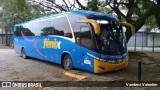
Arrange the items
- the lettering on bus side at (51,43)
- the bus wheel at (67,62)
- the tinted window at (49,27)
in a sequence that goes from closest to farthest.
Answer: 1. the bus wheel at (67,62)
2. the tinted window at (49,27)
3. the lettering on bus side at (51,43)

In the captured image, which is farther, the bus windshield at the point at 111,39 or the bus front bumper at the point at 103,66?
the bus windshield at the point at 111,39

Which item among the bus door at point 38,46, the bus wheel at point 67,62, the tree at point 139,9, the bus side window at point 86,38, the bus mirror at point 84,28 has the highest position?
the tree at point 139,9

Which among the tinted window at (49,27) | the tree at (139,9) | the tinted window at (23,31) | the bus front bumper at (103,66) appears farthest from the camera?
the tinted window at (23,31)

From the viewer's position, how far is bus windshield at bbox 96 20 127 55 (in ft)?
39.2

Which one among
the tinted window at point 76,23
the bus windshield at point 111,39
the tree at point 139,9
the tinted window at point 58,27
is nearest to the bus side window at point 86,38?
the tinted window at point 76,23

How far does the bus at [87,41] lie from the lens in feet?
38.9

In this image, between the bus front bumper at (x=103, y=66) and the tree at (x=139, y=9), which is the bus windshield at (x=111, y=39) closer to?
the bus front bumper at (x=103, y=66)

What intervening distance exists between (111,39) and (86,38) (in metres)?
1.21

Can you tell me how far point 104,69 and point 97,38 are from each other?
149 centimetres

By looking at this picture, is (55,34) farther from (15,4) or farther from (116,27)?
(15,4)

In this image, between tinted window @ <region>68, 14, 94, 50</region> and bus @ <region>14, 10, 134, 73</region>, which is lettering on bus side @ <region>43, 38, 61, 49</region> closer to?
bus @ <region>14, 10, 134, 73</region>

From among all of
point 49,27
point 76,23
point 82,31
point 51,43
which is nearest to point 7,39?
point 49,27

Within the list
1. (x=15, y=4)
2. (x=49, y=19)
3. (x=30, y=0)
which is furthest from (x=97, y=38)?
(x=30, y=0)

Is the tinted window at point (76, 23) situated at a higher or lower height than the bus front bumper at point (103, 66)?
higher
